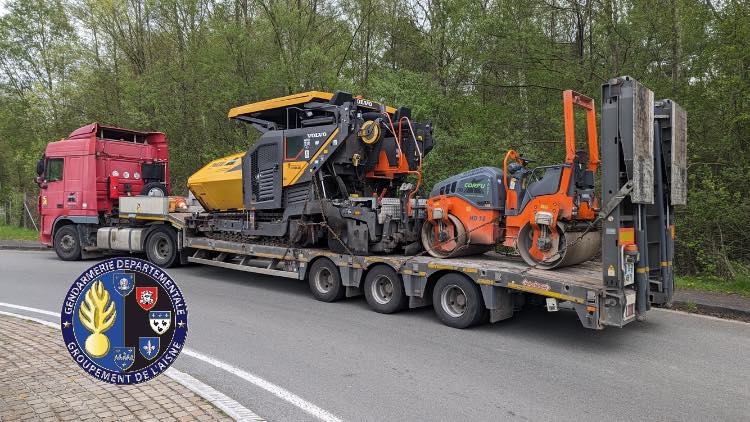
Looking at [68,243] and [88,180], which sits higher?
[88,180]

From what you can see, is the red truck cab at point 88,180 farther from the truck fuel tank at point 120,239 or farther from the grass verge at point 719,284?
the grass verge at point 719,284

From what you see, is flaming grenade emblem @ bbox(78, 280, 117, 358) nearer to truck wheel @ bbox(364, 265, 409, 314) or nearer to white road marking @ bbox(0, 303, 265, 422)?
white road marking @ bbox(0, 303, 265, 422)

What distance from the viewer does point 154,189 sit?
47.8ft

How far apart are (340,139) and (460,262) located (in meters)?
3.18

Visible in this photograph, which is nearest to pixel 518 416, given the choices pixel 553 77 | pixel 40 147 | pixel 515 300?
pixel 515 300

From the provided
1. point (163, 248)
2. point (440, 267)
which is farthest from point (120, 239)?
point (440, 267)

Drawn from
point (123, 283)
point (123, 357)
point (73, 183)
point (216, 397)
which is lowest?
point (216, 397)

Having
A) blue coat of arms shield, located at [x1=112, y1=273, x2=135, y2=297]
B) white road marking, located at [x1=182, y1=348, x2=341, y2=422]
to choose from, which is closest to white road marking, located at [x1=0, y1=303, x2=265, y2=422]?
white road marking, located at [x1=182, y1=348, x2=341, y2=422]

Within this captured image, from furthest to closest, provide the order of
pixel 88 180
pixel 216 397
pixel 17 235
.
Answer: pixel 17 235 < pixel 88 180 < pixel 216 397

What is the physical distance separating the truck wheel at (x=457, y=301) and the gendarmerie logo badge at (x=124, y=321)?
455 centimetres

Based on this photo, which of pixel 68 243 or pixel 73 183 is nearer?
pixel 73 183

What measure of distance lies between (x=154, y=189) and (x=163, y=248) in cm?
248

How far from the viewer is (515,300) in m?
7.26

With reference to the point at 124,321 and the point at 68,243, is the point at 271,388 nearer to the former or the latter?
the point at 124,321
